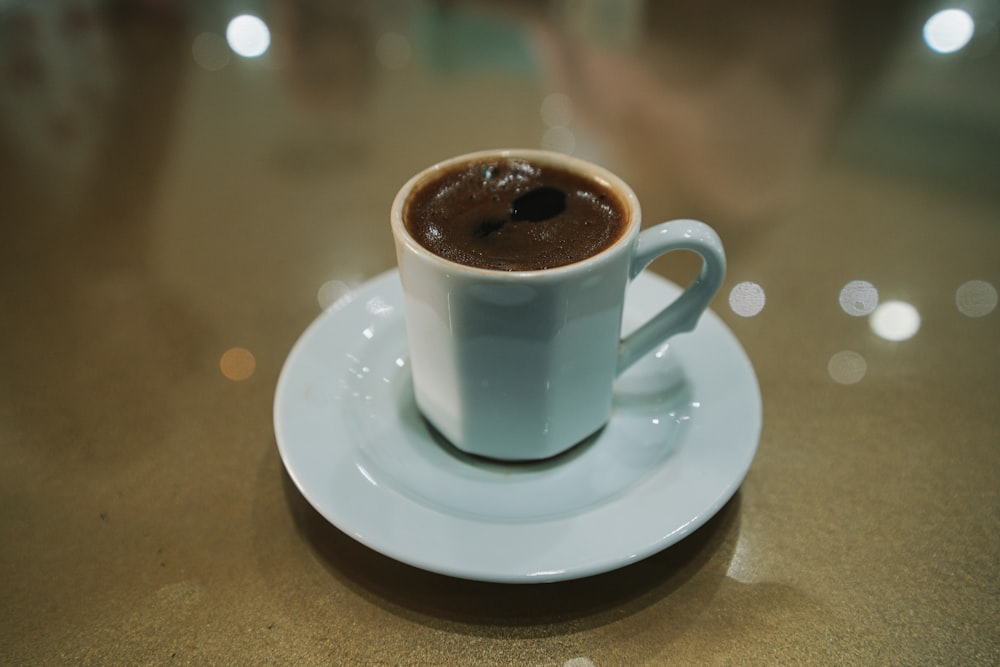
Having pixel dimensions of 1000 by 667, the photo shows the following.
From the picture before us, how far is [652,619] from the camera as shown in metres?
0.54

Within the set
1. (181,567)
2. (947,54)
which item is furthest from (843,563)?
(947,54)

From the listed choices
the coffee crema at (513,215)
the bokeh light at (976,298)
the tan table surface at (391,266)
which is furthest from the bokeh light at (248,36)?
the bokeh light at (976,298)

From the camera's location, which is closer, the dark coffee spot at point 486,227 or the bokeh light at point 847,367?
the dark coffee spot at point 486,227

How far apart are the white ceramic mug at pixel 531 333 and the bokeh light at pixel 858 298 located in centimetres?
32

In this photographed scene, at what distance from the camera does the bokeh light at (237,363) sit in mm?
788

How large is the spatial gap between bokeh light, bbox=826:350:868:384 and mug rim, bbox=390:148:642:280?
1.03 feet

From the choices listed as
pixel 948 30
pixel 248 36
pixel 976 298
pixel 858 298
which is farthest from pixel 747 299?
pixel 248 36

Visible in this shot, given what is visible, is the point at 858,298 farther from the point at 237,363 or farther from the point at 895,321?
the point at 237,363

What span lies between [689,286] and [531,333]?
170mm

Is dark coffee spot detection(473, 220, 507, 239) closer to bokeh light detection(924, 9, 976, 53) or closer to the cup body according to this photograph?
the cup body

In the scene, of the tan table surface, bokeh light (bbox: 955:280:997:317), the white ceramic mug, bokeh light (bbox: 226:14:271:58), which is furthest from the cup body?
bokeh light (bbox: 226:14:271:58)

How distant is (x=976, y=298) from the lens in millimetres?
894

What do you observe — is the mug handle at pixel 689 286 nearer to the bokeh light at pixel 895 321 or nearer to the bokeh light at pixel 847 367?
the bokeh light at pixel 847 367

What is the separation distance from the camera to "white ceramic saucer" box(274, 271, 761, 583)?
525 mm
